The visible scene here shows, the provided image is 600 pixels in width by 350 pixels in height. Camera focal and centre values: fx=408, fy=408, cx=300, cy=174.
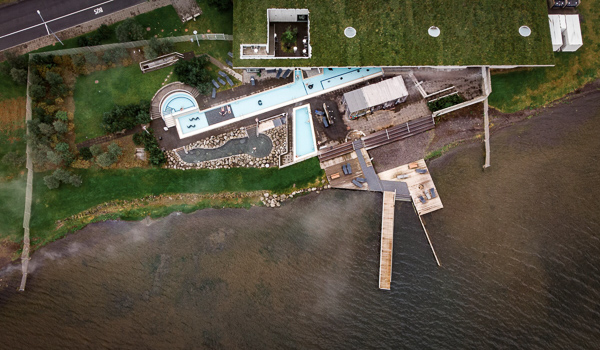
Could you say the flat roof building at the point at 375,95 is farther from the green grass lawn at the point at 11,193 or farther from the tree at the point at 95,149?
the green grass lawn at the point at 11,193

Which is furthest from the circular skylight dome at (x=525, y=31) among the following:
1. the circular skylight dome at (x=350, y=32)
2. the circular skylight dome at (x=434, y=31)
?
the circular skylight dome at (x=350, y=32)

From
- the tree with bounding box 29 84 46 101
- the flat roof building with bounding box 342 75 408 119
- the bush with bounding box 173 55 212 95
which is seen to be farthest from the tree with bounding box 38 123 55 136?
the flat roof building with bounding box 342 75 408 119

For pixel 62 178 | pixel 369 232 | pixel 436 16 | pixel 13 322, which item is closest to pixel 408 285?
pixel 369 232

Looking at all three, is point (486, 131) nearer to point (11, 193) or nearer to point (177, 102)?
point (177, 102)

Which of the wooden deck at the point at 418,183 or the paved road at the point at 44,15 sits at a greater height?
the paved road at the point at 44,15

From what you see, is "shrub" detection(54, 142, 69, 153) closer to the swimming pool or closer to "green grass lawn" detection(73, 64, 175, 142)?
"green grass lawn" detection(73, 64, 175, 142)

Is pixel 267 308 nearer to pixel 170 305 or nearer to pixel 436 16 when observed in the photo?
pixel 170 305

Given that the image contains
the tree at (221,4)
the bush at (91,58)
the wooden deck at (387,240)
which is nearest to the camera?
the wooden deck at (387,240)
